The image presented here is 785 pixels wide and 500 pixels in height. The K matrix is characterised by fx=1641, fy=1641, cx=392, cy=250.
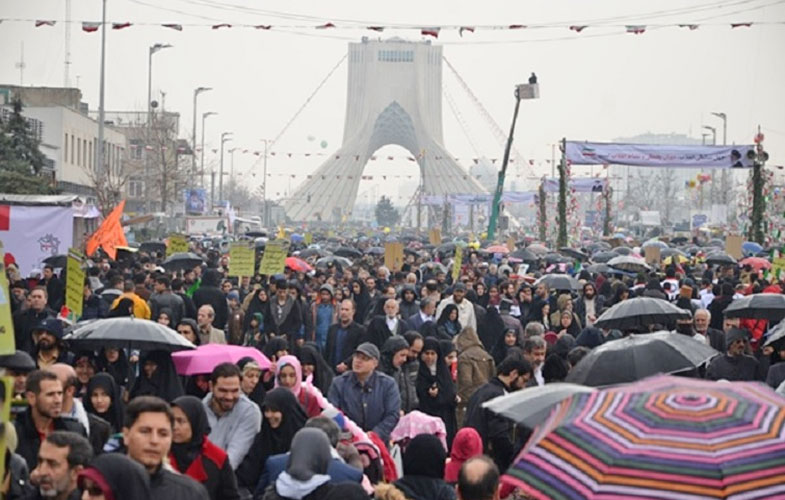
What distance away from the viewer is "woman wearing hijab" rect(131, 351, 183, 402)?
9.85 meters

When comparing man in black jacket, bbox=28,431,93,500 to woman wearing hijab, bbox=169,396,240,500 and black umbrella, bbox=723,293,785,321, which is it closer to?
woman wearing hijab, bbox=169,396,240,500

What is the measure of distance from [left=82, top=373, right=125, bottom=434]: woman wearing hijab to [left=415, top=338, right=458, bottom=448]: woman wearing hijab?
3.14 m

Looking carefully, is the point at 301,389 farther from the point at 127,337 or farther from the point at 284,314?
the point at 284,314

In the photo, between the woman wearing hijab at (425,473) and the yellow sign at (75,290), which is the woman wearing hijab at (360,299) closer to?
the yellow sign at (75,290)

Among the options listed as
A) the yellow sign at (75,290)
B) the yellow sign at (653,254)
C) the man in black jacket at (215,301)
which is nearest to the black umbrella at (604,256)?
the yellow sign at (653,254)

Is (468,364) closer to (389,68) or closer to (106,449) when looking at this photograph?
(106,449)

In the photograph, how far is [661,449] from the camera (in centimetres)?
498

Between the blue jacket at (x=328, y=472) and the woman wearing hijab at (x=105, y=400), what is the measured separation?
143cm

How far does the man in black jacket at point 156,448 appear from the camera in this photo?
5.88 meters

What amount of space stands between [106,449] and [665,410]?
2.72 metres

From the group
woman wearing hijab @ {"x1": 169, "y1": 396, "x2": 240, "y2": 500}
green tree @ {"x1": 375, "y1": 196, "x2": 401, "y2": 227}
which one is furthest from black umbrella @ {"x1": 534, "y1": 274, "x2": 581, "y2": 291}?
green tree @ {"x1": 375, "y1": 196, "x2": 401, "y2": 227}

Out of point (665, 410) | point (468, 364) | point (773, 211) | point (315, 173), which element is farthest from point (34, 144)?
point (315, 173)

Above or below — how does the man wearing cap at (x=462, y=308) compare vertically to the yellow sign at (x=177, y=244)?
below

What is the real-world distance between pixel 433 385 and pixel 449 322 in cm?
341
